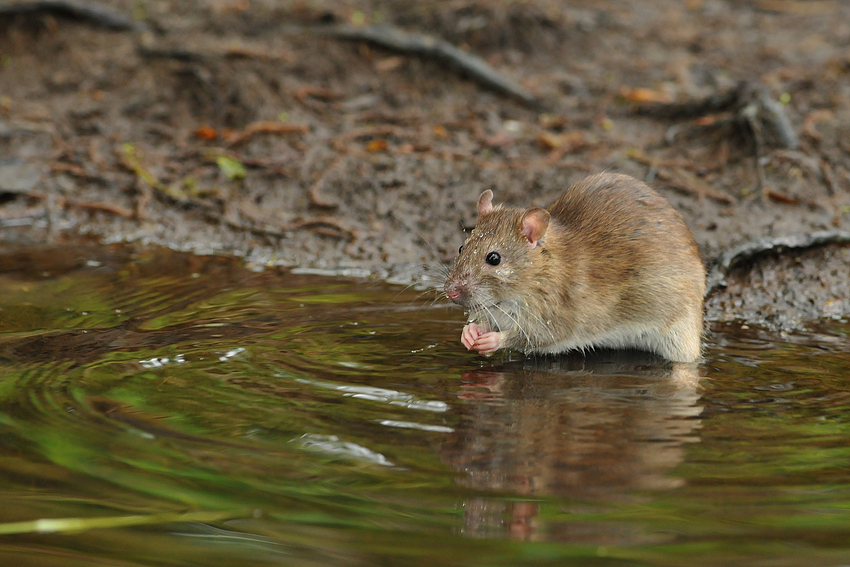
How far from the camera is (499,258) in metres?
5.31

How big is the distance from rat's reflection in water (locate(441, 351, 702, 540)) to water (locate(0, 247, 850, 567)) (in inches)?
0.6

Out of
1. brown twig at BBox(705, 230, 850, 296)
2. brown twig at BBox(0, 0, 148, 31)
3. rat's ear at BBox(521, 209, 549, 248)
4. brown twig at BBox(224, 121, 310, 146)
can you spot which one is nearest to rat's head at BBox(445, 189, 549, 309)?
rat's ear at BBox(521, 209, 549, 248)

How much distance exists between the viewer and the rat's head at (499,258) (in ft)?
17.2

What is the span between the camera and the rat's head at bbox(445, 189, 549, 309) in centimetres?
523

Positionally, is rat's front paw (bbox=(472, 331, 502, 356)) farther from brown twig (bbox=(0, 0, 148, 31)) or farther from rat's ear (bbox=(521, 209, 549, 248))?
brown twig (bbox=(0, 0, 148, 31))

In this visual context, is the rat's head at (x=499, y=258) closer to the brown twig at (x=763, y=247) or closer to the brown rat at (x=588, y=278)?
the brown rat at (x=588, y=278)

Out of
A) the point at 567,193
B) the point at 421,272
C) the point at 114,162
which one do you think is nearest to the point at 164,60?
the point at 114,162

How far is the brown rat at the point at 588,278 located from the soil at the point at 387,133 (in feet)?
3.21

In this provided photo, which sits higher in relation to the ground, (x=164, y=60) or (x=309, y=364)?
(x=164, y=60)

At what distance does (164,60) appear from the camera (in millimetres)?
9617

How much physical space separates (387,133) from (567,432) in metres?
5.12

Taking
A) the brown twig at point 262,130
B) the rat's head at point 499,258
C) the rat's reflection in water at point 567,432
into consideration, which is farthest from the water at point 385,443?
the brown twig at point 262,130

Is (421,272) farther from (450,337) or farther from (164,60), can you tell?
(164,60)

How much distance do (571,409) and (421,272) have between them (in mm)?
2753
